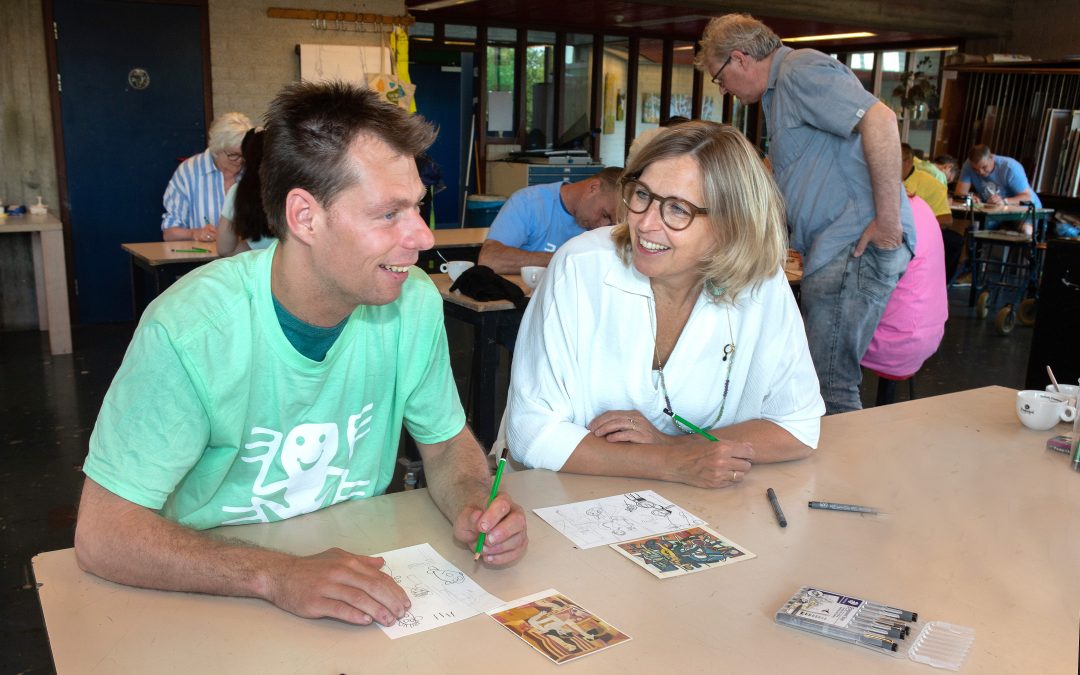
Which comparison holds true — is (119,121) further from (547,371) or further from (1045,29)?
(1045,29)

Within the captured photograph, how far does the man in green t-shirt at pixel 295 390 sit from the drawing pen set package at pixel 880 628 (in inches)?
17.7

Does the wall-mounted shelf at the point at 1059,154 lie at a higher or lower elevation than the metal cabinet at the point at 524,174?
higher

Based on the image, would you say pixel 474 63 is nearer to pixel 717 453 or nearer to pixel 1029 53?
pixel 1029 53

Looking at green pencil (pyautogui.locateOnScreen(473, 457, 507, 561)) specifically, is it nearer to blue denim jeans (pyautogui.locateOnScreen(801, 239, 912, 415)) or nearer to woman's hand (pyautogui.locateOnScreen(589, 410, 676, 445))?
woman's hand (pyautogui.locateOnScreen(589, 410, 676, 445))

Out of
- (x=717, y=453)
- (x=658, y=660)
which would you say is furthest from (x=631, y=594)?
(x=717, y=453)

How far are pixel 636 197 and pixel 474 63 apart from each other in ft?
30.0

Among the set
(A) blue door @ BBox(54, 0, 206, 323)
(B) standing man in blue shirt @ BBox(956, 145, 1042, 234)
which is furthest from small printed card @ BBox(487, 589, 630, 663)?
(B) standing man in blue shirt @ BBox(956, 145, 1042, 234)

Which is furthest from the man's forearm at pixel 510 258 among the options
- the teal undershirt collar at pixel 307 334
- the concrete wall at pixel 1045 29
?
the concrete wall at pixel 1045 29

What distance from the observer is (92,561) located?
1.31 metres

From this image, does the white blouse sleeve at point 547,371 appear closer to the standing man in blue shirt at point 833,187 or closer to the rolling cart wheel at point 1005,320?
the standing man in blue shirt at point 833,187

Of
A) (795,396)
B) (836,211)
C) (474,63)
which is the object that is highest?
(474,63)

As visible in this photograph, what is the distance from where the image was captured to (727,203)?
201 centimetres

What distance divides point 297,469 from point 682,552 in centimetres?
69

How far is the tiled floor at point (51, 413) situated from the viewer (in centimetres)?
279
